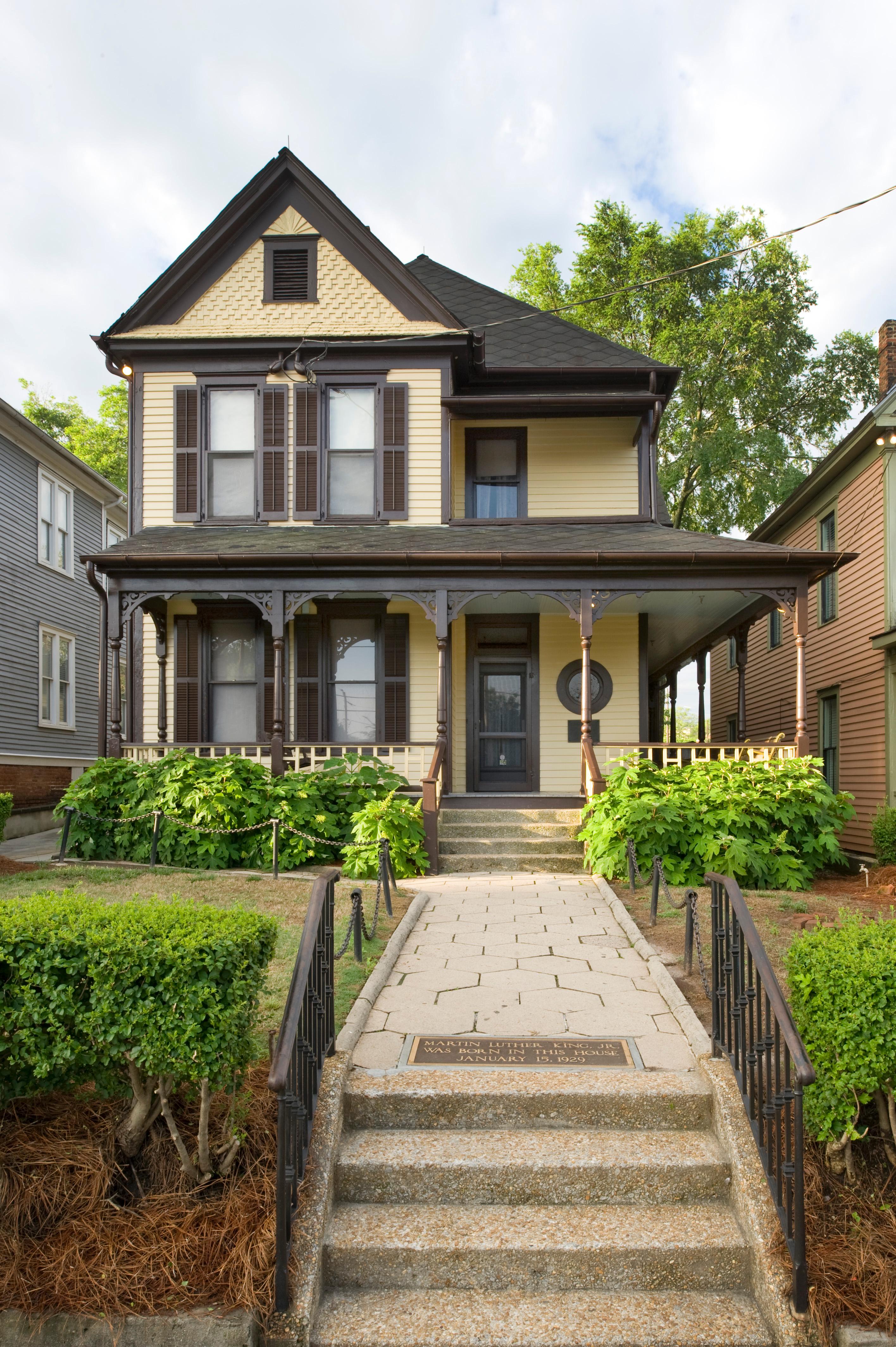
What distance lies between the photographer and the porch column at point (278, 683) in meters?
11.8

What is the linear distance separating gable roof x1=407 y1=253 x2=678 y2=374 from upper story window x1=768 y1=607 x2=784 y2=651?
23.5 ft

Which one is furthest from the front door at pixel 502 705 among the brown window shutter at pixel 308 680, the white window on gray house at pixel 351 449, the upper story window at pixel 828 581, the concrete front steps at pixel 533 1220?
the concrete front steps at pixel 533 1220

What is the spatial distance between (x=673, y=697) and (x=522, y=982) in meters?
16.2

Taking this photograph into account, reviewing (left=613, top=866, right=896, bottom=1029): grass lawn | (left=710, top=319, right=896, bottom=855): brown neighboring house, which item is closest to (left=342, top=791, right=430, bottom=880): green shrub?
(left=613, top=866, right=896, bottom=1029): grass lawn

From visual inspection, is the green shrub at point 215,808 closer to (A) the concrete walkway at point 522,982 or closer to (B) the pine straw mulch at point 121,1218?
(A) the concrete walkway at point 522,982

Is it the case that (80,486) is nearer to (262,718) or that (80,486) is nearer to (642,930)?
(262,718)

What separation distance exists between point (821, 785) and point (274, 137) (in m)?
12.3

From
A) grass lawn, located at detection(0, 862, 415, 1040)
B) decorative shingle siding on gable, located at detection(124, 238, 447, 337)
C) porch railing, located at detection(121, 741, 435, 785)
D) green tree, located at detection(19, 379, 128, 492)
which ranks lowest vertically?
grass lawn, located at detection(0, 862, 415, 1040)

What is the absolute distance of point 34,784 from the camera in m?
18.4

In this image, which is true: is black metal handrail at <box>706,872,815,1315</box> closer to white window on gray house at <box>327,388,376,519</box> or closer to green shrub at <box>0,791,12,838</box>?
green shrub at <box>0,791,12,838</box>

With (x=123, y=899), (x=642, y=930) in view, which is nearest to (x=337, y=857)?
(x=123, y=899)

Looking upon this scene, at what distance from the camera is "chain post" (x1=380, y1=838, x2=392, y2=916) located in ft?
25.8

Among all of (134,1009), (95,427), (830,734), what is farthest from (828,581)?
(95,427)

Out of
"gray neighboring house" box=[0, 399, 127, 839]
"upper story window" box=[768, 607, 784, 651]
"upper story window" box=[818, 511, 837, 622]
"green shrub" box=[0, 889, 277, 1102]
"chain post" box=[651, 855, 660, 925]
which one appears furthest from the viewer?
"upper story window" box=[768, 607, 784, 651]
